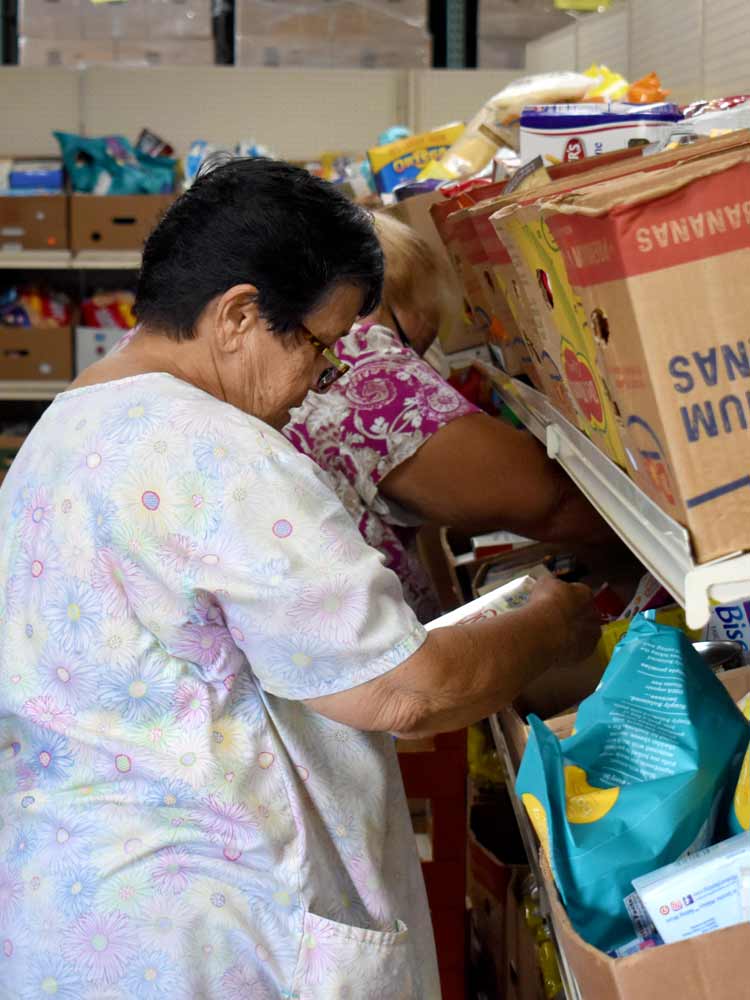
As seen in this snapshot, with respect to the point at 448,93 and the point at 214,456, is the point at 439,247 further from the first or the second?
the point at 448,93

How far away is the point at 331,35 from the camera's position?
6410 mm

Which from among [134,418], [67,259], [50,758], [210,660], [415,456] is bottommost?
[50,758]

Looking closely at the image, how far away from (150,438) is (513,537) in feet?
4.61

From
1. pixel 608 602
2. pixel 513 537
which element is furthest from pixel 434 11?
pixel 608 602

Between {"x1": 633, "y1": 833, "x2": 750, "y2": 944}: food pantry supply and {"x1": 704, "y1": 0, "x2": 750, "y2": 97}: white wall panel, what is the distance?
1.83 meters

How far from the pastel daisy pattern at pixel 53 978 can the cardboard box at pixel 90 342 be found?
504 cm

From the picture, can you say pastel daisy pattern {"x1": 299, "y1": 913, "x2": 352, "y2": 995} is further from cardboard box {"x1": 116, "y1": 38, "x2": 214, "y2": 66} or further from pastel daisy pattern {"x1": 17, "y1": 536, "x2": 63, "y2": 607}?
cardboard box {"x1": 116, "y1": 38, "x2": 214, "y2": 66}

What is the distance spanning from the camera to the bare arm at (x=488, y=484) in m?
1.83

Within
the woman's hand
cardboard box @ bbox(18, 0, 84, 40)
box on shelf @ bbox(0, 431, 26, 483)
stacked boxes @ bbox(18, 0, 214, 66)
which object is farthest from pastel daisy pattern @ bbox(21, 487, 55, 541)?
cardboard box @ bbox(18, 0, 84, 40)

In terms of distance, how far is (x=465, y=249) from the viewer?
1796 mm

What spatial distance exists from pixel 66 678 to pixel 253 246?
1.55ft

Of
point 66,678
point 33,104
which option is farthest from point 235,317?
point 33,104

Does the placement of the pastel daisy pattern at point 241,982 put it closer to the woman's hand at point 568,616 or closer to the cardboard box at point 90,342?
the woman's hand at point 568,616

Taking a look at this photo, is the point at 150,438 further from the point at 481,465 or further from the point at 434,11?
the point at 434,11
